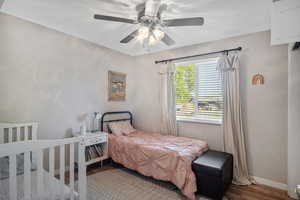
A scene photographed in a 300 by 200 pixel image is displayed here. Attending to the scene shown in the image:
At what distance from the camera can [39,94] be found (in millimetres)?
2359

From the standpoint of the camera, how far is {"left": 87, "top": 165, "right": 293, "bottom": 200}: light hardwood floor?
6.66 ft

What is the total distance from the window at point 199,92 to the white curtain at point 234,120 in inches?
9.3

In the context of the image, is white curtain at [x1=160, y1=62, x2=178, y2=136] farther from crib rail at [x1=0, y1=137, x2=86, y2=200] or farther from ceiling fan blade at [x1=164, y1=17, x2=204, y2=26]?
crib rail at [x1=0, y1=137, x2=86, y2=200]

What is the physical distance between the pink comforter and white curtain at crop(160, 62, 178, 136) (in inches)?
16.7

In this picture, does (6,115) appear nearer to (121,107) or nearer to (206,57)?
(121,107)

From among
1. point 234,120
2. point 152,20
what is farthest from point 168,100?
point 152,20

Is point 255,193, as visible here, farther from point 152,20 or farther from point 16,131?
point 16,131

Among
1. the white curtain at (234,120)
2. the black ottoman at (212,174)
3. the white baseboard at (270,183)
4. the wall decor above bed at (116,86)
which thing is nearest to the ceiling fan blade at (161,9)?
the white curtain at (234,120)

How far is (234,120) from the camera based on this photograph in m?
2.50

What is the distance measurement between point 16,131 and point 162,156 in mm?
2097

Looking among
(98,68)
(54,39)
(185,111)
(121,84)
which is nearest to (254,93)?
(185,111)

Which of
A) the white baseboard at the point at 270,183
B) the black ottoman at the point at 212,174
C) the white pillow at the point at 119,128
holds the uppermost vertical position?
the white pillow at the point at 119,128

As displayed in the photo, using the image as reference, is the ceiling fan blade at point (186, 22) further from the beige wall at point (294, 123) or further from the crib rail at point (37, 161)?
the crib rail at point (37, 161)

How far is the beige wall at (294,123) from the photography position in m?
1.96
